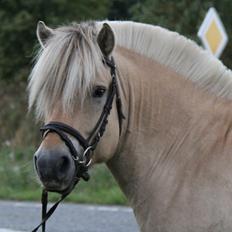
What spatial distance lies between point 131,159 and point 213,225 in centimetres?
62

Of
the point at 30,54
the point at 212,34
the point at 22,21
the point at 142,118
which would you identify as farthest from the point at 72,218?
the point at 22,21

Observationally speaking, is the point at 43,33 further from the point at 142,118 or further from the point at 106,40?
the point at 142,118

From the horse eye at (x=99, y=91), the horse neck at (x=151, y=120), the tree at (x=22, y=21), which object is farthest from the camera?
the tree at (x=22, y=21)

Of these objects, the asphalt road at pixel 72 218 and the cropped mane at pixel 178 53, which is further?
the asphalt road at pixel 72 218

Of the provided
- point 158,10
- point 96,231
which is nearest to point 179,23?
point 158,10

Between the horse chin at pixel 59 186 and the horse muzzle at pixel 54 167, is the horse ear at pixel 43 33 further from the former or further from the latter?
the horse chin at pixel 59 186

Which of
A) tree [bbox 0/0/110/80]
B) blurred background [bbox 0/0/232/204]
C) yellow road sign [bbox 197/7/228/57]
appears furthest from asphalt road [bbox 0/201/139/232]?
tree [bbox 0/0/110/80]

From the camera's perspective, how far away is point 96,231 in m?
9.26

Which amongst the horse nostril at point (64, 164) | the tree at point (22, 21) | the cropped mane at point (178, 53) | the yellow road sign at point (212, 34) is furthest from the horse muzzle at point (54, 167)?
the tree at point (22, 21)

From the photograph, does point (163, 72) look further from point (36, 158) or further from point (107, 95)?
point (36, 158)

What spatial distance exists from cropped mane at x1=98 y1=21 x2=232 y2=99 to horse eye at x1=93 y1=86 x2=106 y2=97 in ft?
1.40

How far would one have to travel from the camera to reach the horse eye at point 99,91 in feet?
14.2

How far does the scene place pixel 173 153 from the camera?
446cm

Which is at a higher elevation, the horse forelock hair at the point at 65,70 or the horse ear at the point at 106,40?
the horse ear at the point at 106,40
